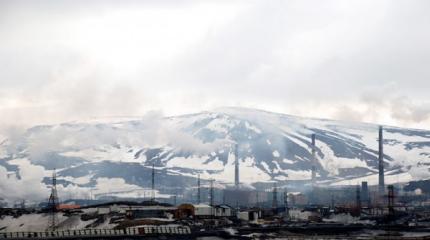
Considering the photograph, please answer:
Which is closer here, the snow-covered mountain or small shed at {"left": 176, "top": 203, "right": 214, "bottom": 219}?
small shed at {"left": 176, "top": 203, "right": 214, "bottom": 219}

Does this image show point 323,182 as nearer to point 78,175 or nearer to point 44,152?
point 78,175

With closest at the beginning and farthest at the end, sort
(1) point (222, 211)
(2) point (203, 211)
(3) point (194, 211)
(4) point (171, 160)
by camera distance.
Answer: (3) point (194, 211) < (2) point (203, 211) < (1) point (222, 211) < (4) point (171, 160)

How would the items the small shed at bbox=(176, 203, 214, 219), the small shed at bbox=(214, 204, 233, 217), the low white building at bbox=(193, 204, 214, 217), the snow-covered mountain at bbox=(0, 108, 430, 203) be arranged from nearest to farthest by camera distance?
the small shed at bbox=(176, 203, 214, 219) < the low white building at bbox=(193, 204, 214, 217) < the small shed at bbox=(214, 204, 233, 217) < the snow-covered mountain at bbox=(0, 108, 430, 203)

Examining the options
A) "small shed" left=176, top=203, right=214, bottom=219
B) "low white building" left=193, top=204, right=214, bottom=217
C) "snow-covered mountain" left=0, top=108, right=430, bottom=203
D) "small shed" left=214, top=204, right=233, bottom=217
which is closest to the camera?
"small shed" left=176, top=203, right=214, bottom=219

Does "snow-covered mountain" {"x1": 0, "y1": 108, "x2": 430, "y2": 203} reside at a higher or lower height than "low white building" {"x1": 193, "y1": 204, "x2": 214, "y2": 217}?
higher

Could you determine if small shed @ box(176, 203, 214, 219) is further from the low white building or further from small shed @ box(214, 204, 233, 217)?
small shed @ box(214, 204, 233, 217)

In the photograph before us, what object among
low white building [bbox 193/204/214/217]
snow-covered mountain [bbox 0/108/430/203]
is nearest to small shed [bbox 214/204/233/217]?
low white building [bbox 193/204/214/217]

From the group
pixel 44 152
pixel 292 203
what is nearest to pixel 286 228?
pixel 292 203

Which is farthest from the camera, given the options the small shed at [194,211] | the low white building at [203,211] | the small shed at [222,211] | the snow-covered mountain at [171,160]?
the snow-covered mountain at [171,160]

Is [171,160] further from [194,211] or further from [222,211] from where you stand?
[194,211]

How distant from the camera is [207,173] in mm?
173375

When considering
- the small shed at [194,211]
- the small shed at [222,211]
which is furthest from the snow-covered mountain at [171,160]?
the small shed at [194,211]

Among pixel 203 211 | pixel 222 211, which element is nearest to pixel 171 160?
pixel 222 211

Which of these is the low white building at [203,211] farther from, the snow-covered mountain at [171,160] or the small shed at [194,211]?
the snow-covered mountain at [171,160]
